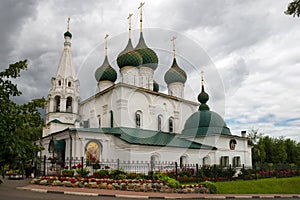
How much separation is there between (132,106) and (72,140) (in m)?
6.81

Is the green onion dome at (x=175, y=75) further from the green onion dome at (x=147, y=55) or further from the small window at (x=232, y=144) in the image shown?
the small window at (x=232, y=144)

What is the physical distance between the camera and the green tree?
12.3 feet

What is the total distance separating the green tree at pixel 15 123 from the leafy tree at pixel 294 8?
8.56 m

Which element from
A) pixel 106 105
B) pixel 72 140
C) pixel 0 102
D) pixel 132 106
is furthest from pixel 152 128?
pixel 0 102

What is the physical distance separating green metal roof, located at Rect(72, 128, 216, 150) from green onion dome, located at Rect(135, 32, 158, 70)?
701 centimetres

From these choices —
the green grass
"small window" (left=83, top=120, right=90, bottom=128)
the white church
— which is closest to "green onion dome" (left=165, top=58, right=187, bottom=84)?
the white church

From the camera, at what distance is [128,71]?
86.6 feet

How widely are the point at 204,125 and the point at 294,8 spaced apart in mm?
19871

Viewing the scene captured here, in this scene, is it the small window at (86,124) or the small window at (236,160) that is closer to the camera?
the small window at (86,124)

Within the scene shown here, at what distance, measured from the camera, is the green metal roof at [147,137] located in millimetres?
20609

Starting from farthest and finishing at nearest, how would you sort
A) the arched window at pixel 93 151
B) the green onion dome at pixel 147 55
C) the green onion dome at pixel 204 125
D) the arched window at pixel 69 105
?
the green onion dome at pixel 204 125 < the green onion dome at pixel 147 55 < the arched window at pixel 69 105 < the arched window at pixel 93 151

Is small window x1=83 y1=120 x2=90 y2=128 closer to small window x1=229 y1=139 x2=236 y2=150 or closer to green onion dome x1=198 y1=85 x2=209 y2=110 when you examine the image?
green onion dome x1=198 y1=85 x2=209 y2=110

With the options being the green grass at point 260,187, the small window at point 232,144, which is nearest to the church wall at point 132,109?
the small window at point 232,144

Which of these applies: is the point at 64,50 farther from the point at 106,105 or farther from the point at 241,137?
the point at 241,137
